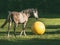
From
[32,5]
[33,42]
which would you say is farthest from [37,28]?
[32,5]

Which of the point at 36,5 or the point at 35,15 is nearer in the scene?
the point at 35,15

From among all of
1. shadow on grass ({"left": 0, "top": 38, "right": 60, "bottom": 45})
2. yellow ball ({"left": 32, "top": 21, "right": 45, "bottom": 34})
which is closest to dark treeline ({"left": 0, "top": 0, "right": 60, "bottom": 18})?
yellow ball ({"left": 32, "top": 21, "right": 45, "bottom": 34})

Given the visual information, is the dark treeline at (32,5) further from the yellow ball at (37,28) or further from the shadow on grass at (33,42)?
the shadow on grass at (33,42)

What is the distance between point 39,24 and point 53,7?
76.5 feet

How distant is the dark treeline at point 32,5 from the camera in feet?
128

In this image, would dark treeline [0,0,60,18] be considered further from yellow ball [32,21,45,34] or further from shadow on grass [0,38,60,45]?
shadow on grass [0,38,60,45]

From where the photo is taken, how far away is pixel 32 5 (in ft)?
133

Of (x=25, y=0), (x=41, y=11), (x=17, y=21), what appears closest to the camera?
(x=17, y=21)

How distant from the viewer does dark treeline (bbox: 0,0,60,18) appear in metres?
39.1

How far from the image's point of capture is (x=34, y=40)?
15273mm

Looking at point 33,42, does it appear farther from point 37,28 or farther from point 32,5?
point 32,5

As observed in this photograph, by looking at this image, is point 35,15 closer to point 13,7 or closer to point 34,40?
point 34,40

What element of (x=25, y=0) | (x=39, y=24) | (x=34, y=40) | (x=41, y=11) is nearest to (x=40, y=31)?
(x=39, y=24)

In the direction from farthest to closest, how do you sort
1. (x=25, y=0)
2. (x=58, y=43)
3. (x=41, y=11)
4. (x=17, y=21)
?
1. (x=25, y=0)
2. (x=41, y=11)
3. (x=17, y=21)
4. (x=58, y=43)
